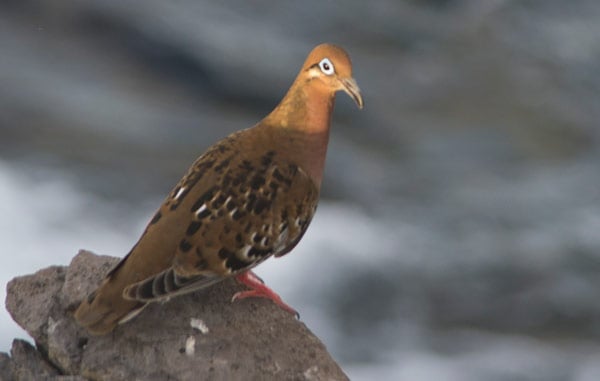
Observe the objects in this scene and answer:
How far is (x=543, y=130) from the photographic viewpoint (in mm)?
9062

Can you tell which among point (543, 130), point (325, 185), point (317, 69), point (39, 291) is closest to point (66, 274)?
point (39, 291)

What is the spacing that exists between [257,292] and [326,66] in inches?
31.8

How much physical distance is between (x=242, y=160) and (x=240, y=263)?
0.34m

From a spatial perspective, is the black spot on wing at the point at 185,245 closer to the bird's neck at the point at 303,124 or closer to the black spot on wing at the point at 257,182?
the black spot on wing at the point at 257,182

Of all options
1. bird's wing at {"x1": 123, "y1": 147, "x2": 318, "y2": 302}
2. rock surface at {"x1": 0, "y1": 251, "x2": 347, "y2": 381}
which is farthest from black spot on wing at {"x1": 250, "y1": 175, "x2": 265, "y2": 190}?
rock surface at {"x1": 0, "y1": 251, "x2": 347, "y2": 381}

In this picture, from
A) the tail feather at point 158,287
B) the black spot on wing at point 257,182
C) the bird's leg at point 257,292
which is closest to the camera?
the tail feather at point 158,287

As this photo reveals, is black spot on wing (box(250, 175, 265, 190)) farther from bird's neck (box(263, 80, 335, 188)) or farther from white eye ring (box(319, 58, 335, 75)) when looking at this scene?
white eye ring (box(319, 58, 335, 75))

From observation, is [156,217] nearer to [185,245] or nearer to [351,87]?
[185,245]

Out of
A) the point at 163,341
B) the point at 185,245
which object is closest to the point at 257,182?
the point at 185,245

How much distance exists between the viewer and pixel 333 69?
350cm

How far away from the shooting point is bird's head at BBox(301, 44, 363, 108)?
3.48 metres

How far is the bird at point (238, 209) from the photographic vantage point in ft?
11.0

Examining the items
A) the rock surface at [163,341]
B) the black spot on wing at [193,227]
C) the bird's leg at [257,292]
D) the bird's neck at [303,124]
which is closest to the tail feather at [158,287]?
the black spot on wing at [193,227]

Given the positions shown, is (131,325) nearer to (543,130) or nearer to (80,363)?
(80,363)
